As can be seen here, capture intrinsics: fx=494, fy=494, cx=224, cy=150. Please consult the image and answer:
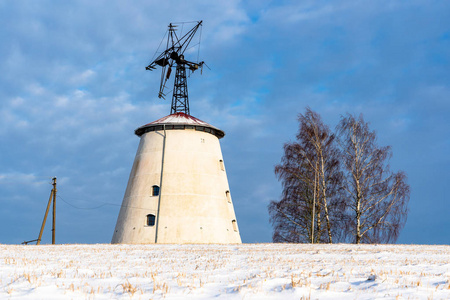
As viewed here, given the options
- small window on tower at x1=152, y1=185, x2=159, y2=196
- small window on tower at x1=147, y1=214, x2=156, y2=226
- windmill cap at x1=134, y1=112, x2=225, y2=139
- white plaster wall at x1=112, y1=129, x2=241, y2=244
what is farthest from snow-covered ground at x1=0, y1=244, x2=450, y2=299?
windmill cap at x1=134, y1=112, x2=225, y2=139

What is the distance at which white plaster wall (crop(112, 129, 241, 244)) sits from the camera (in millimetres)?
→ 33125

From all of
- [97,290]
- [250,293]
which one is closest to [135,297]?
[97,290]

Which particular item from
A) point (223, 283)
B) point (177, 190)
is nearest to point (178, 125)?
point (177, 190)

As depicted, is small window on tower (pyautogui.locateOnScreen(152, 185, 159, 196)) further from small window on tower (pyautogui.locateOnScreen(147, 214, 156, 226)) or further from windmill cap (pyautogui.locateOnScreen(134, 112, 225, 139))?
windmill cap (pyautogui.locateOnScreen(134, 112, 225, 139))

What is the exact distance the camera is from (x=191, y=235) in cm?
3281

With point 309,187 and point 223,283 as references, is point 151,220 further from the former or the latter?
point 223,283

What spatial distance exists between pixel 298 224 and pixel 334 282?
2549 cm


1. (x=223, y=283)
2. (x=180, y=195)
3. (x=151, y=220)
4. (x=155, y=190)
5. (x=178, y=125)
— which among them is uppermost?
(x=178, y=125)

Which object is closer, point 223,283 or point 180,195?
point 223,283

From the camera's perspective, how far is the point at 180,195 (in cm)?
3388

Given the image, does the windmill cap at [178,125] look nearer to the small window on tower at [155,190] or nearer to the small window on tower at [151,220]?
the small window on tower at [155,190]

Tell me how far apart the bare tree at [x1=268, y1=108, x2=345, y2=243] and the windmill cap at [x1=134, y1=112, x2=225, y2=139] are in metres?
5.89

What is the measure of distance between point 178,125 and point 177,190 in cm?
500

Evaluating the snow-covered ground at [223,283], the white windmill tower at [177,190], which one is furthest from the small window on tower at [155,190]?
the snow-covered ground at [223,283]
